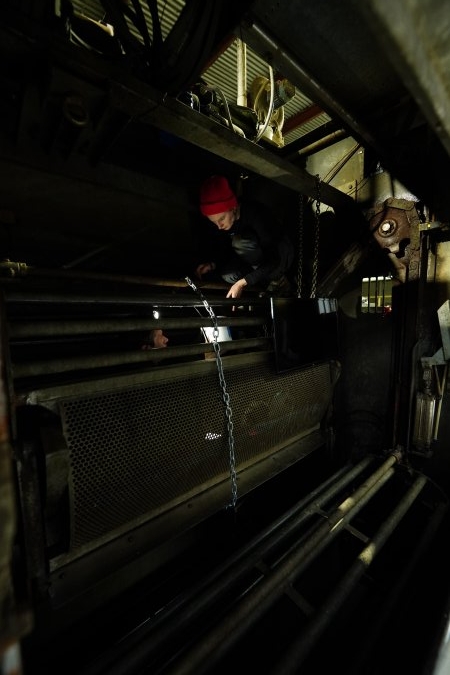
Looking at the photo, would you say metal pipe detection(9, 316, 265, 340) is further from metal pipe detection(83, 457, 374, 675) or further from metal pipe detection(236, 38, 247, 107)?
metal pipe detection(236, 38, 247, 107)

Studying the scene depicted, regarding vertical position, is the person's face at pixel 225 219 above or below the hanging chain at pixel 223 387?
above

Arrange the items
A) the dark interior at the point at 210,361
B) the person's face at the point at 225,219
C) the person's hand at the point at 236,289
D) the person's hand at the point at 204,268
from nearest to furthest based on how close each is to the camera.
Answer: the dark interior at the point at 210,361 → the person's hand at the point at 236,289 → the person's face at the point at 225,219 → the person's hand at the point at 204,268

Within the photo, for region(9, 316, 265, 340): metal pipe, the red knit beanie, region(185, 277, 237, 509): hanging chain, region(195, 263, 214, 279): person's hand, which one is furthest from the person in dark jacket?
region(9, 316, 265, 340): metal pipe

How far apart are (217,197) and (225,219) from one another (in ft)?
0.80

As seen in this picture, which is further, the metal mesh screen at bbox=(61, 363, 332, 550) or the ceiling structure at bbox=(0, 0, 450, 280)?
the metal mesh screen at bbox=(61, 363, 332, 550)

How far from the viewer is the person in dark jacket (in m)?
3.11

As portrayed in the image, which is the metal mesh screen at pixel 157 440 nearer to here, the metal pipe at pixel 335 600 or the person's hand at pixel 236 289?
the person's hand at pixel 236 289

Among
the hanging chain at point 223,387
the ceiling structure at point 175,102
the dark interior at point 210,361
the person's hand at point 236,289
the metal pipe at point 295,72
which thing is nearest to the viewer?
the ceiling structure at point 175,102

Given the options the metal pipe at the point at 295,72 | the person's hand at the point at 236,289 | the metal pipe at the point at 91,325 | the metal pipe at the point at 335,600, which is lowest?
the metal pipe at the point at 335,600

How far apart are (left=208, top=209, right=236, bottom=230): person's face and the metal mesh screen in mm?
1667

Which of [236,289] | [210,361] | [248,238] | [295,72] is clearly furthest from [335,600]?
[295,72]

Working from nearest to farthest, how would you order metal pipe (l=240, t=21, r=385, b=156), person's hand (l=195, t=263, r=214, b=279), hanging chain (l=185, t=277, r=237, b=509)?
metal pipe (l=240, t=21, r=385, b=156)
hanging chain (l=185, t=277, r=237, b=509)
person's hand (l=195, t=263, r=214, b=279)

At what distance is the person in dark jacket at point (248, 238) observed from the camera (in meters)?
3.11

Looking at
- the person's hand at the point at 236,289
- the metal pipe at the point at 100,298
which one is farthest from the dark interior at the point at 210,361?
the person's hand at the point at 236,289
